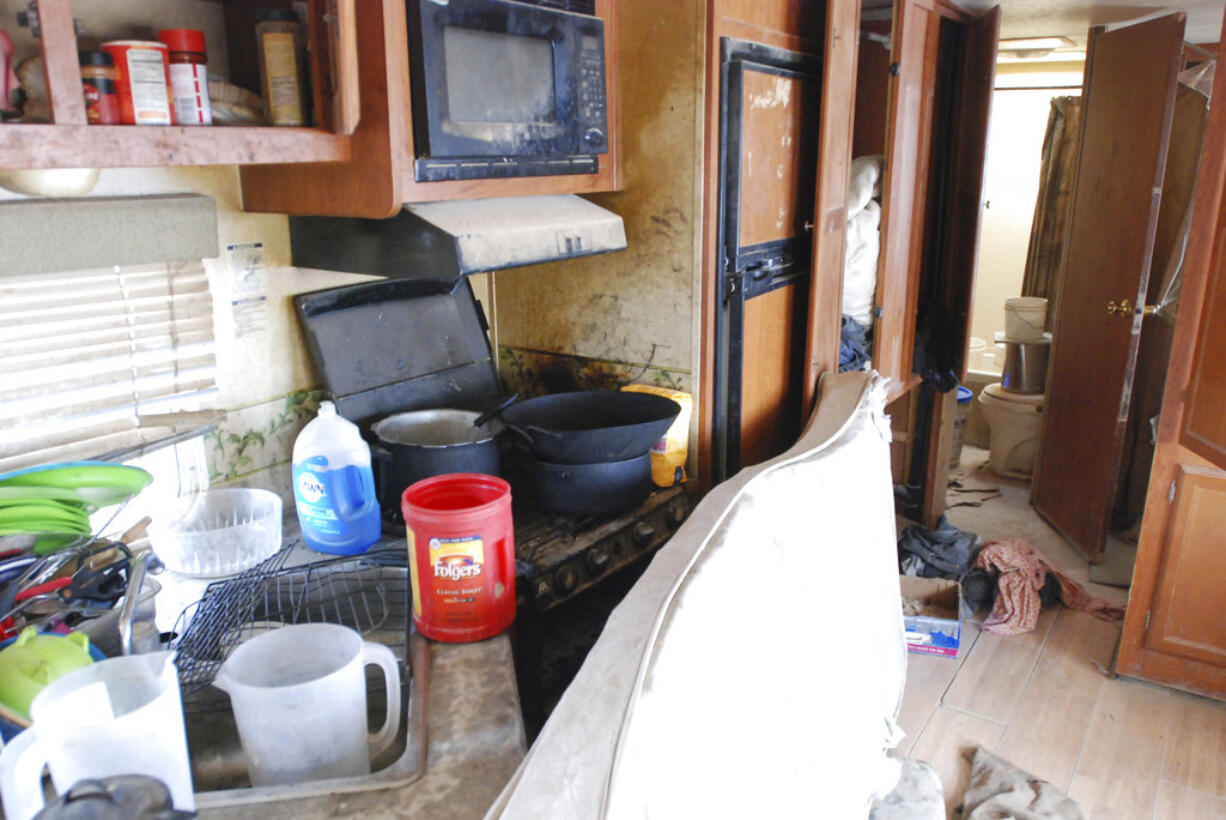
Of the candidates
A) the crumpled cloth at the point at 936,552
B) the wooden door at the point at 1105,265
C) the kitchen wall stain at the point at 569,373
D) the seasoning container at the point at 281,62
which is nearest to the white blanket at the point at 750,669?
the kitchen wall stain at the point at 569,373

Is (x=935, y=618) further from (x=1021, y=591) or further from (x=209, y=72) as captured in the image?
(x=209, y=72)

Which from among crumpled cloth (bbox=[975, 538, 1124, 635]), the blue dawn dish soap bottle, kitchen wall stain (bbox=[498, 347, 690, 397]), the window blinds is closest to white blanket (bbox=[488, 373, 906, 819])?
kitchen wall stain (bbox=[498, 347, 690, 397])

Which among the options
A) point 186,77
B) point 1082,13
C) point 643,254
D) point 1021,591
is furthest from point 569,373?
point 1082,13

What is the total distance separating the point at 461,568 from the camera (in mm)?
1342

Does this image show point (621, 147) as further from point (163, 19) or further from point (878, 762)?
point (878, 762)

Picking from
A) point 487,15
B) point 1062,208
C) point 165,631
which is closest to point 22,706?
point 165,631

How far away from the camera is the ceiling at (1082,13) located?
3104 millimetres

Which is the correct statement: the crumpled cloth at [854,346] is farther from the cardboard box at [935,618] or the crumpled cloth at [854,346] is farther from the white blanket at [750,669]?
the cardboard box at [935,618]

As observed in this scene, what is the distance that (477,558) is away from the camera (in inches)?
52.8

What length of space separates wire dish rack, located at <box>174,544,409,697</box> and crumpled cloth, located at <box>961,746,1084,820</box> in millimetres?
1569

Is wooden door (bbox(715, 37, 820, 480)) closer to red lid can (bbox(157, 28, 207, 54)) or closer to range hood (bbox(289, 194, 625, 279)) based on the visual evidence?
range hood (bbox(289, 194, 625, 279))

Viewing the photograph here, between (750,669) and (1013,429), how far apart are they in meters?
3.82

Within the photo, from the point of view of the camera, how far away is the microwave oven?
4.71 feet

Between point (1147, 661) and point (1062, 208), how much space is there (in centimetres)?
289
